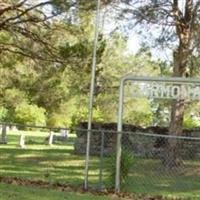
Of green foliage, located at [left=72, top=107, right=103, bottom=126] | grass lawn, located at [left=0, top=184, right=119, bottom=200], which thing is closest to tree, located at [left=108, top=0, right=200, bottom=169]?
grass lawn, located at [left=0, top=184, right=119, bottom=200]

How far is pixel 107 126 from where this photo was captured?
95.2 ft

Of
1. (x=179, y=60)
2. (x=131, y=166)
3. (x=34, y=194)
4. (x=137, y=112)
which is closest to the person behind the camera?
(x=34, y=194)

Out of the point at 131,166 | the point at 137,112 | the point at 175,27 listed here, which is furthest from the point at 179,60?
the point at 137,112

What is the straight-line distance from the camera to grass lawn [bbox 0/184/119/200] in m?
11.6

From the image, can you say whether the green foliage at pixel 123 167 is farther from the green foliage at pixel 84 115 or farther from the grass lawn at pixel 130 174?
the green foliage at pixel 84 115

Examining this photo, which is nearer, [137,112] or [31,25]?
[31,25]

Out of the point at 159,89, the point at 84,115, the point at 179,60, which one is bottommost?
the point at 159,89

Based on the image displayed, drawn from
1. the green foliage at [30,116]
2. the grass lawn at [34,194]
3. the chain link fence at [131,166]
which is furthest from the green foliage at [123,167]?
the green foliage at [30,116]

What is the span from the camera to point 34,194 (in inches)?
477

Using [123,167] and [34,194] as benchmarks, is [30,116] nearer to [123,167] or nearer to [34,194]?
[123,167]

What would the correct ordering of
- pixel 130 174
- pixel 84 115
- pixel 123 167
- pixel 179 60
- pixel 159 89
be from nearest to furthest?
pixel 123 167, pixel 159 89, pixel 130 174, pixel 179 60, pixel 84 115

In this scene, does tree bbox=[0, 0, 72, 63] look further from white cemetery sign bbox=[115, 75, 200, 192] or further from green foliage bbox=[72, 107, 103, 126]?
green foliage bbox=[72, 107, 103, 126]

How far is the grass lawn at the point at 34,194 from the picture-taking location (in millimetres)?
11602

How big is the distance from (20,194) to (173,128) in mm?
11878
